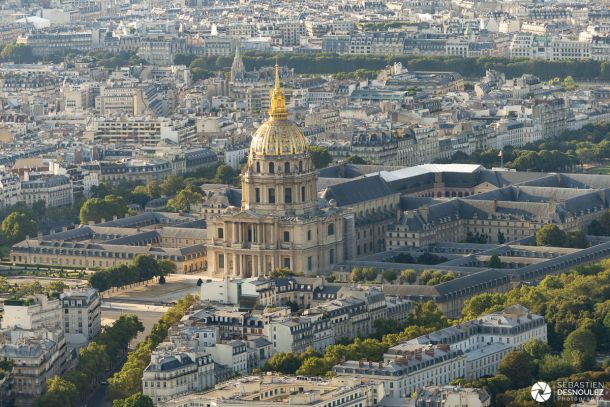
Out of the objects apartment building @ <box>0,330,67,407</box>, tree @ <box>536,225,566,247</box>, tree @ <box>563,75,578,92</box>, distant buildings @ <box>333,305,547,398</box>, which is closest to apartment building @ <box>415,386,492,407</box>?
distant buildings @ <box>333,305,547,398</box>

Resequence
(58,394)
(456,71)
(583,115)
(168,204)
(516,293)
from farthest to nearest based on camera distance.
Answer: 1. (456,71)
2. (583,115)
3. (168,204)
4. (516,293)
5. (58,394)

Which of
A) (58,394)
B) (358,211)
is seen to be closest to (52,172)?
(358,211)

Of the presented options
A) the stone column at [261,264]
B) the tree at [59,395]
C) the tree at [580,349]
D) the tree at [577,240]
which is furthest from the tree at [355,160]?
the tree at [59,395]

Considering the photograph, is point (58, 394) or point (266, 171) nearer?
point (58, 394)

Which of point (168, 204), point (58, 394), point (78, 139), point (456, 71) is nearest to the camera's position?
point (58, 394)

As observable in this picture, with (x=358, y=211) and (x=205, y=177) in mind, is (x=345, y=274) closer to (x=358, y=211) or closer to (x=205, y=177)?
(x=358, y=211)

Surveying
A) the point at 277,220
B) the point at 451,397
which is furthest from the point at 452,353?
the point at 277,220
